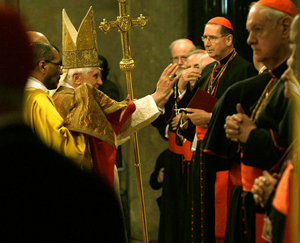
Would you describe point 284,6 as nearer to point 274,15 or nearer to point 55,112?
point 274,15

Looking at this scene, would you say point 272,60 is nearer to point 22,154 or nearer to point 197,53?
point 22,154

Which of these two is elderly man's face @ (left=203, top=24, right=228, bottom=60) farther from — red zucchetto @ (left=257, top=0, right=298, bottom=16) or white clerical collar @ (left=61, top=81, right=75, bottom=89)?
red zucchetto @ (left=257, top=0, right=298, bottom=16)

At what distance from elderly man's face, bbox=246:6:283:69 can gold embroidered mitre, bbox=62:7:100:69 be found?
200 centimetres

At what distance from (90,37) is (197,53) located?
4.32ft

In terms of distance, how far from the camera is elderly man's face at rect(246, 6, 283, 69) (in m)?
2.70

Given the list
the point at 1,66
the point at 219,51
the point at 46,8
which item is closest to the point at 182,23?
the point at 46,8

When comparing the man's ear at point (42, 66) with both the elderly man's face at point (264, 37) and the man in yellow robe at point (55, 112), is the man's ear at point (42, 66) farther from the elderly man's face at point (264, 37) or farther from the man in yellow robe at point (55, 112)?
the elderly man's face at point (264, 37)

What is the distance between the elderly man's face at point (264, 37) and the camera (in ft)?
8.85

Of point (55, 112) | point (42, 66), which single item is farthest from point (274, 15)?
point (42, 66)

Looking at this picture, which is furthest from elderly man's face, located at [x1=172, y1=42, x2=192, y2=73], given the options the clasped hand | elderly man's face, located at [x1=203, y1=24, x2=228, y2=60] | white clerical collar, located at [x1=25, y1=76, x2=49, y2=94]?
the clasped hand

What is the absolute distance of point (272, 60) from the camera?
2742 millimetres

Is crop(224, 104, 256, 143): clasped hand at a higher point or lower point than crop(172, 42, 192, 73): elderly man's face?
higher

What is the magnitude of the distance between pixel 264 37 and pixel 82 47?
2139 mm

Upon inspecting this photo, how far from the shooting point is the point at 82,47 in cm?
450
